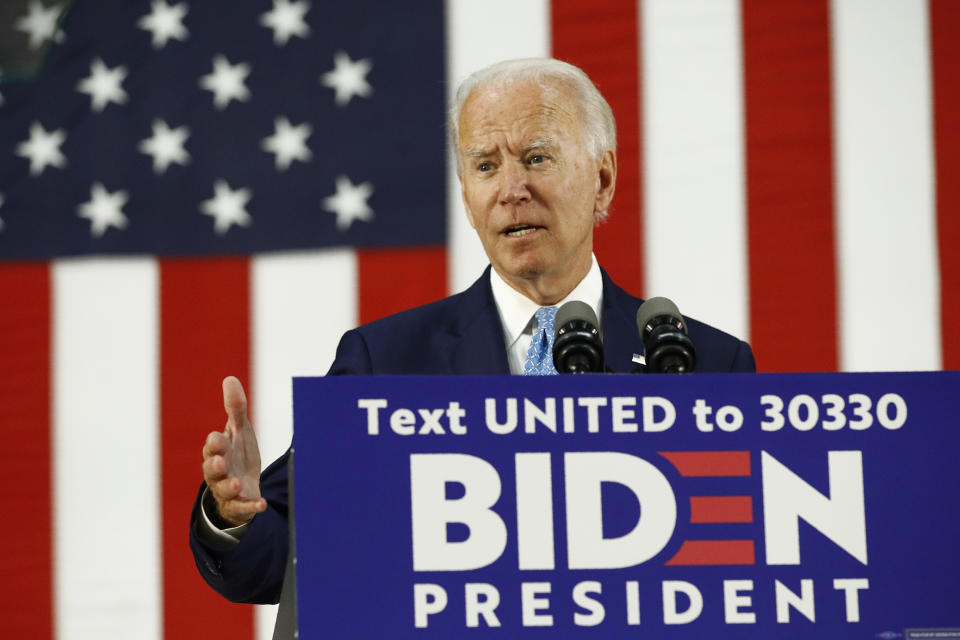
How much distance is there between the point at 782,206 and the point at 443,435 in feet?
6.87

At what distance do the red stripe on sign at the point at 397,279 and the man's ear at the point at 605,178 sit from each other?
3.51ft

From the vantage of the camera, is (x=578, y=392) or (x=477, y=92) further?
(x=477, y=92)

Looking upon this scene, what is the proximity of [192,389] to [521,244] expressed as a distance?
1.50 metres

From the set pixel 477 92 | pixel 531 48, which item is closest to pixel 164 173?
pixel 531 48

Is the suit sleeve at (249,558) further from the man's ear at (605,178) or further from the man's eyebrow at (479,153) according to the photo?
the man's ear at (605,178)

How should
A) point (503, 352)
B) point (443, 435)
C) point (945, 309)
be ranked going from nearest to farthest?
point (443, 435), point (503, 352), point (945, 309)

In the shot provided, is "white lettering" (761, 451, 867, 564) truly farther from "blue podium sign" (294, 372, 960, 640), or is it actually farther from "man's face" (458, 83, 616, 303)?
"man's face" (458, 83, 616, 303)

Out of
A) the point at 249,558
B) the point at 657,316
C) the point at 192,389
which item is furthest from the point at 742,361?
the point at 192,389

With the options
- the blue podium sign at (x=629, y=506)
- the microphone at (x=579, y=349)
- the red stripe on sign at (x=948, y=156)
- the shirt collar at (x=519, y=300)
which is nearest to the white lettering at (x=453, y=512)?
the blue podium sign at (x=629, y=506)

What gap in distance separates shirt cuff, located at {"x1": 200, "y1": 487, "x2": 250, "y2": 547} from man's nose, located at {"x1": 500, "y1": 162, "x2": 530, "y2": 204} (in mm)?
675

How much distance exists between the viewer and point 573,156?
1.83m

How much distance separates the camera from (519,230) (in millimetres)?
1779

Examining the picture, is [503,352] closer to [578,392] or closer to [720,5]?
[578,392]

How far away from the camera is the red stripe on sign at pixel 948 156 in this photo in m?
2.92
